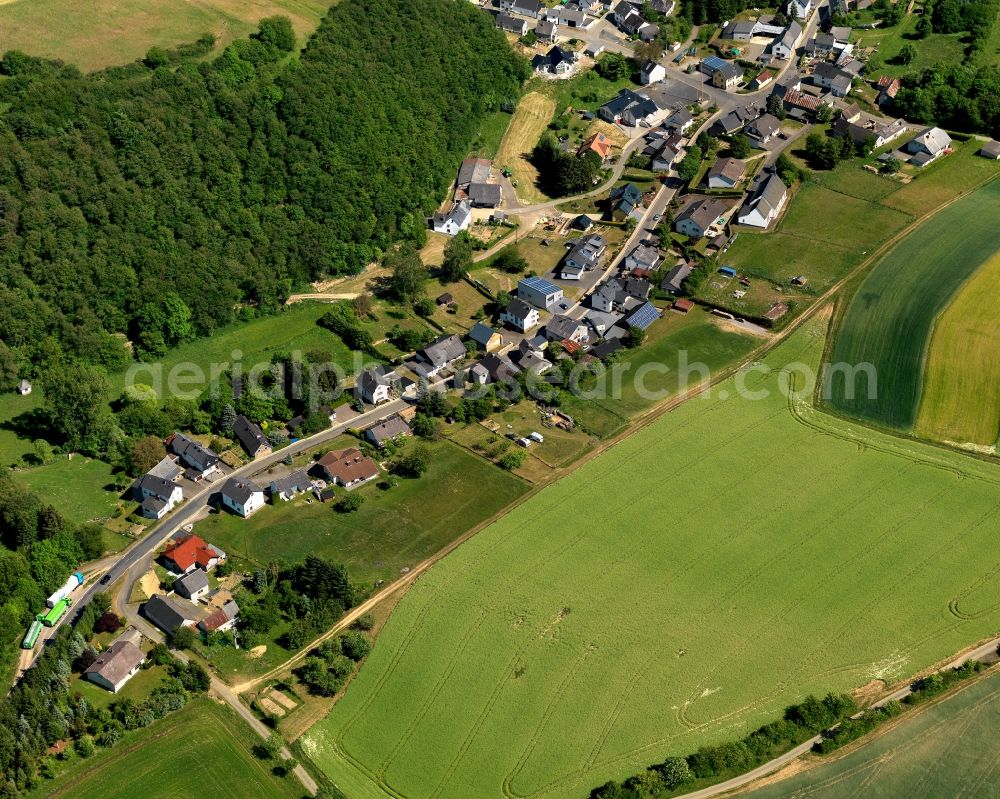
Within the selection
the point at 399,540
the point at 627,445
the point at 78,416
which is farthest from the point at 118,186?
the point at 627,445

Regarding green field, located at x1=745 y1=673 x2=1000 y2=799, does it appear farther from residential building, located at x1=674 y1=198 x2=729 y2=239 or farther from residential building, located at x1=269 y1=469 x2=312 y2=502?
residential building, located at x1=674 y1=198 x2=729 y2=239

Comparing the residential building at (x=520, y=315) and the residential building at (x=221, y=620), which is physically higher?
the residential building at (x=520, y=315)

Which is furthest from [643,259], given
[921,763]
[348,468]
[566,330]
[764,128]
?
[921,763]

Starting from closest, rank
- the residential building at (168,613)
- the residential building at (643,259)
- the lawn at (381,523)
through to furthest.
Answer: the residential building at (168,613)
the lawn at (381,523)
the residential building at (643,259)

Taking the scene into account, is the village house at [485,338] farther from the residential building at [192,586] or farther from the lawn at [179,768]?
the lawn at [179,768]

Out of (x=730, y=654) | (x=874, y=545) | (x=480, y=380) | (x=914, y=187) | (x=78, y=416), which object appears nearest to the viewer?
(x=730, y=654)

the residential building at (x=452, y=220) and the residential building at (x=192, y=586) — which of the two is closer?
the residential building at (x=192, y=586)

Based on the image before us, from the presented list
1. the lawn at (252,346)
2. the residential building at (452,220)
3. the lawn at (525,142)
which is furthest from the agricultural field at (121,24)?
the lawn at (252,346)

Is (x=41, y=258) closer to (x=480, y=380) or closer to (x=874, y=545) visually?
(x=480, y=380)
